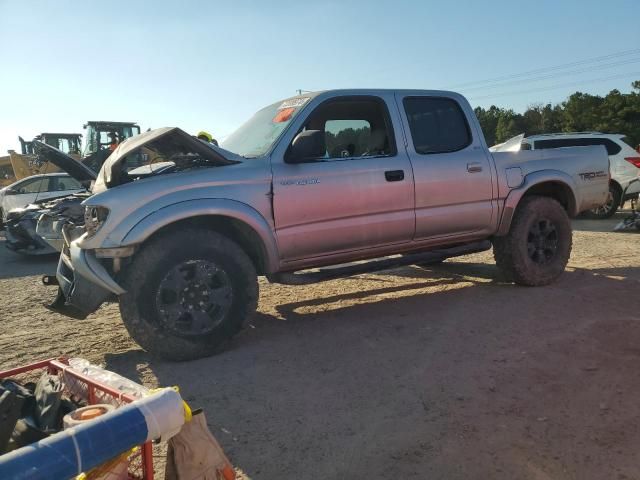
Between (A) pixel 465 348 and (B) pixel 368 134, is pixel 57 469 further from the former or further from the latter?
(B) pixel 368 134

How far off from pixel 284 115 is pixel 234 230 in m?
1.21

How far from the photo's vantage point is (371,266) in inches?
199

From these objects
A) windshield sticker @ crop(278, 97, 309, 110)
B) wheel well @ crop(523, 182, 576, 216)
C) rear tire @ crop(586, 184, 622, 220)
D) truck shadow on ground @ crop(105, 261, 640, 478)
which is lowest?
truck shadow on ground @ crop(105, 261, 640, 478)

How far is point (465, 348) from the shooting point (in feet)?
13.6

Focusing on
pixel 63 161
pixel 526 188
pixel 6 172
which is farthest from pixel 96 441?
pixel 6 172

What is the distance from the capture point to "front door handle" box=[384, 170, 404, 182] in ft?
16.1

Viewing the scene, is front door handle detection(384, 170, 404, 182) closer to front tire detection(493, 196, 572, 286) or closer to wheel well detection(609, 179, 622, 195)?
front tire detection(493, 196, 572, 286)

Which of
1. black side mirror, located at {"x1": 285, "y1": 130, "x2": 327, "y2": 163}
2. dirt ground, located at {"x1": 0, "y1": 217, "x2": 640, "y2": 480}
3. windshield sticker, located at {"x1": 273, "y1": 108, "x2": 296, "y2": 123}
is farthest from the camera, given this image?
windshield sticker, located at {"x1": 273, "y1": 108, "x2": 296, "y2": 123}

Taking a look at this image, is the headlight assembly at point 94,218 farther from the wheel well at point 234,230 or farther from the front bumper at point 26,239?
the front bumper at point 26,239

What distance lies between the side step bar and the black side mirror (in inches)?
39.4

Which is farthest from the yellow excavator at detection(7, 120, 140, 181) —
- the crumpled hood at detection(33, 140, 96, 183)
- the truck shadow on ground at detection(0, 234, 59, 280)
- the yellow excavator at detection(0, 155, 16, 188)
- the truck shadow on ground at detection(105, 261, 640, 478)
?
the truck shadow on ground at detection(105, 261, 640, 478)

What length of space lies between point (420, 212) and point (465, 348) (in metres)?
1.47

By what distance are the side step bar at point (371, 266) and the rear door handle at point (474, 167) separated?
0.80 meters

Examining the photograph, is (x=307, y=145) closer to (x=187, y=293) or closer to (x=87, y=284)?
(x=187, y=293)
